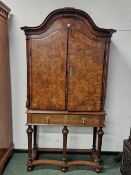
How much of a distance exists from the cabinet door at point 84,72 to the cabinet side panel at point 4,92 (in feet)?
2.66

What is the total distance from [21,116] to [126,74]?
1529 mm

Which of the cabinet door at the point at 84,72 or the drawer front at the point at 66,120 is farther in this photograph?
the drawer front at the point at 66,120

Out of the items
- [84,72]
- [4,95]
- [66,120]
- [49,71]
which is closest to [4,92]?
[4,95]

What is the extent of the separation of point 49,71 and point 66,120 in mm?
601

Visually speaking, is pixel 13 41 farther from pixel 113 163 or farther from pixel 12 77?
pixel 113 163

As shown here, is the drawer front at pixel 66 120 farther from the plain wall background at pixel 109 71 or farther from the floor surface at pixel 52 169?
the floor surface at pixel 52 169

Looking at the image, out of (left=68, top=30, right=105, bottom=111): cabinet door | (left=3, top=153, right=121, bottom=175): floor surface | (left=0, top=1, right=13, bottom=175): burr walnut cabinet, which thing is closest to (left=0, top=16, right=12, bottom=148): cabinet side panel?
(left=0, top=1, right=13, bottom=175): burr walnut cabinet

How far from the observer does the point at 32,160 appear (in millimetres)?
2674

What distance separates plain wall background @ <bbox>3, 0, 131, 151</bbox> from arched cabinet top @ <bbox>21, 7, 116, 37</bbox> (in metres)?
0.46

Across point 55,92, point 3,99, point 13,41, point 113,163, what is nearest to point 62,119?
point 55,92

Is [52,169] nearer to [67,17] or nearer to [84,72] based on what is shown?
[84,72]

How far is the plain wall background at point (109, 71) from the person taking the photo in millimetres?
2734

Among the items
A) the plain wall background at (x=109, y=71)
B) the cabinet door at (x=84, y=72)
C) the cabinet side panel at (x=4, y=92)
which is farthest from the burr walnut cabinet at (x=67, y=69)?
the plain wall background at (x=109, y=71)

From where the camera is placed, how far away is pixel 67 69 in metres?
2.43
